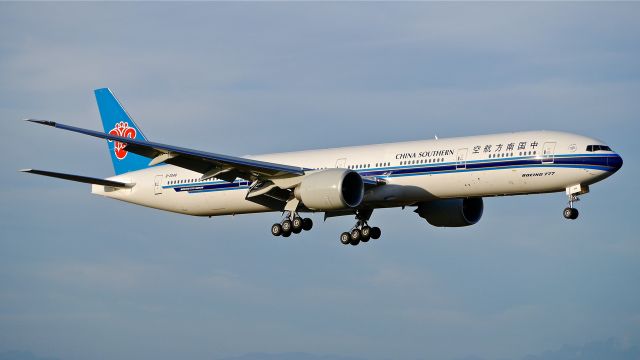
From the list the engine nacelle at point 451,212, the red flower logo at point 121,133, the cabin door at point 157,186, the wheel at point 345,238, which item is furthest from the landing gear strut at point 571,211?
the red flower logo at point 121,133

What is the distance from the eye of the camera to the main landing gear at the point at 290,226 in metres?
68.1

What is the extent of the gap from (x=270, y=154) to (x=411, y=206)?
8.58 meters

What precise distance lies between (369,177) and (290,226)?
17.2 feet

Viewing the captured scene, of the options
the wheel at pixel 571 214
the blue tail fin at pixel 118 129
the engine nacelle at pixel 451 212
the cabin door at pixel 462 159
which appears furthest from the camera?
the blue tail fin at pixel 118 129

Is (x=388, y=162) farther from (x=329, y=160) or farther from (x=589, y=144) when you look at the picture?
(x=589, y=144)

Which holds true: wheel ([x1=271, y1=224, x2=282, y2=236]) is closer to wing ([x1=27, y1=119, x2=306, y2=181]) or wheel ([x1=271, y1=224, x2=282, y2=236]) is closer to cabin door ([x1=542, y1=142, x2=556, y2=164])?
wing ([x1=27, y1=119, x2=306, y2=181])

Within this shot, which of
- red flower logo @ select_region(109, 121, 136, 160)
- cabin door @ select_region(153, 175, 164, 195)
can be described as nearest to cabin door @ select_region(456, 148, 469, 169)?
cabin door @ select_region(153, 175, 164, 195)

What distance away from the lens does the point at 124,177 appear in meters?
76.3

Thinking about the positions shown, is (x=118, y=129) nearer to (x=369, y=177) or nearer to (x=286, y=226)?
(x=286, y=226)

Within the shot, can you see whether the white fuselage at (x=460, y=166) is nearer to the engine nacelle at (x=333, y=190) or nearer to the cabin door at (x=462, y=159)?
the cabin door at (x=462, y=159)

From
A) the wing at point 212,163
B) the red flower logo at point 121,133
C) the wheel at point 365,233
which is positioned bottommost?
the wheel at point 365,233

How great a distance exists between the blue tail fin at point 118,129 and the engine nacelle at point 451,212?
1724cm

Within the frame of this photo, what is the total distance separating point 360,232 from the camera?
6988cm

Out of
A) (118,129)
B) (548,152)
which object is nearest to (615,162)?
(548,152)
